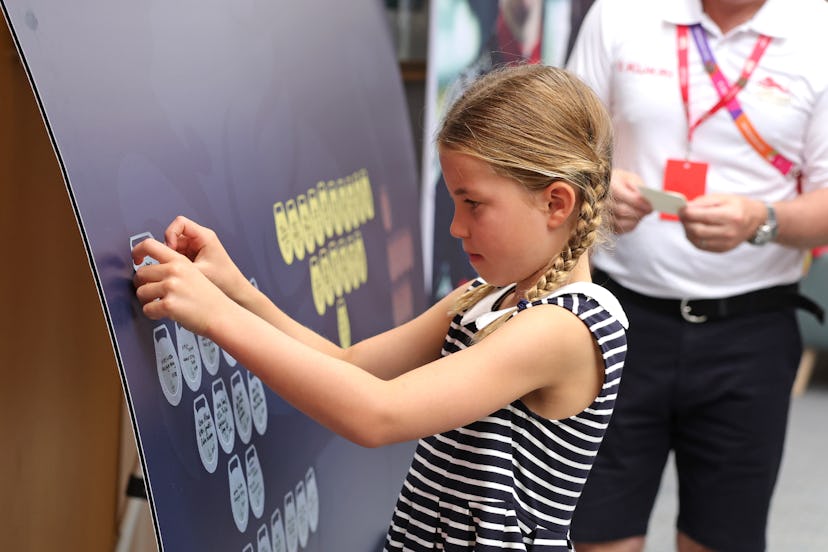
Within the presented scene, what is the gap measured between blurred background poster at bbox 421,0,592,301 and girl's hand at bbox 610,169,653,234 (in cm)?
119

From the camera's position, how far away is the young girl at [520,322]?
1.13 m

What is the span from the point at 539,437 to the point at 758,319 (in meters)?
0.79

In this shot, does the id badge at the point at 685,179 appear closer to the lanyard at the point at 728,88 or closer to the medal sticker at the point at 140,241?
the lanyard at the point at 728,88

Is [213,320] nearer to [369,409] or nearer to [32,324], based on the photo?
[369,409]

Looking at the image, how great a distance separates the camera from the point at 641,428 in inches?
74.1

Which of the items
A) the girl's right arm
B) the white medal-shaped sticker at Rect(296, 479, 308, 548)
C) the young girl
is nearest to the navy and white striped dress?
the young girl

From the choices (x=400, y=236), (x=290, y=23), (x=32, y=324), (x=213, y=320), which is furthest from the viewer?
(x=400, y=236)

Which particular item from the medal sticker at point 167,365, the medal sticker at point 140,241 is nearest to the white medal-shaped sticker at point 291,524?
the medal sticker at point 167,365

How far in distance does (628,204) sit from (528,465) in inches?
26.4

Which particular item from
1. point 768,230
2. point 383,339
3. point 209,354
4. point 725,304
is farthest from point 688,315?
point 209,354

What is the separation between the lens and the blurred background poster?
2936 millimetres

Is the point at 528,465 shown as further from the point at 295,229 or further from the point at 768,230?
the point at 768,230

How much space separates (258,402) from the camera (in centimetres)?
141

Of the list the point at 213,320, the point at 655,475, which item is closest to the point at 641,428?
the point at 655,475
